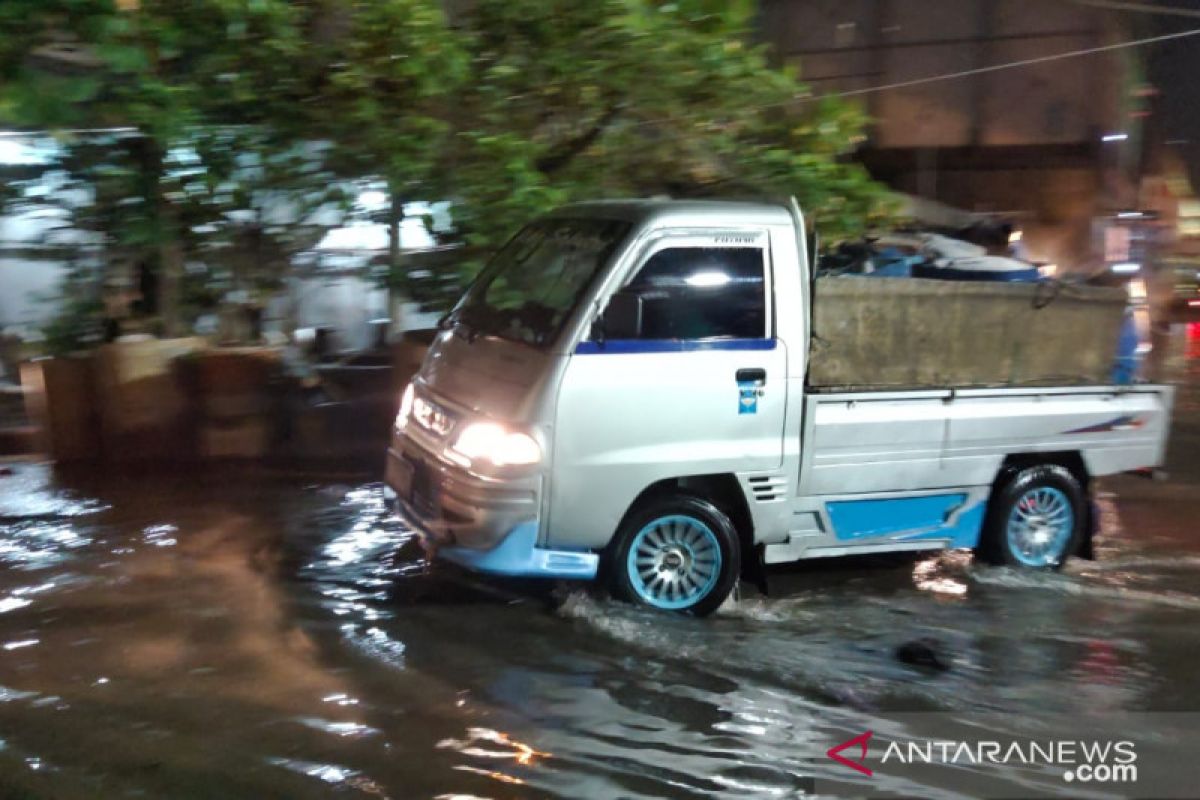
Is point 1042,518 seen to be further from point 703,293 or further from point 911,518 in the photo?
point 703,293

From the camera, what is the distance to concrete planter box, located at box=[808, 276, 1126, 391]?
20.1 ft

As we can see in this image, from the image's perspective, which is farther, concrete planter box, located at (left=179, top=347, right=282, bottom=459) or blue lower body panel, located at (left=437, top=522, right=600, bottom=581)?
concrete planter box, located at (left=179, top=347, right=282, bottom=459)

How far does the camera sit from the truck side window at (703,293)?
223 inches

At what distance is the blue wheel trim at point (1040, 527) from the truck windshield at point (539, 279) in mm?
3031

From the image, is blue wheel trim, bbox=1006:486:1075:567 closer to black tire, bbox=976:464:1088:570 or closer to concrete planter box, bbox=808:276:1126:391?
black tire, bbox=976:464:1088:570

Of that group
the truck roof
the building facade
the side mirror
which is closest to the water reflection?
the side mirror

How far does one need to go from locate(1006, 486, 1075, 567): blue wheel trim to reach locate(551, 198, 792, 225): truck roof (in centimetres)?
241

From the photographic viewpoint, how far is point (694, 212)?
5762 millimetres

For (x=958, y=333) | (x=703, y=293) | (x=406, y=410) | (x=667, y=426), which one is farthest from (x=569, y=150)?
(x=667, y=426)

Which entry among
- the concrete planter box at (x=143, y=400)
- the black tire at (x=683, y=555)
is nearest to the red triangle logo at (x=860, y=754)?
the black tire at (x=683, y=555)

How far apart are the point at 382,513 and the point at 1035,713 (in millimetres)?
4418

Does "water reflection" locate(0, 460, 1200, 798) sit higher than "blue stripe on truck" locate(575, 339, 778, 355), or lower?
lower

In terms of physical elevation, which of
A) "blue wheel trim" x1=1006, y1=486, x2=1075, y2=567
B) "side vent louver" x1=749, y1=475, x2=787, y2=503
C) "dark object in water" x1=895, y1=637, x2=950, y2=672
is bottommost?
"dark object in water" x1=895, y1=637, x2=950, y2=672

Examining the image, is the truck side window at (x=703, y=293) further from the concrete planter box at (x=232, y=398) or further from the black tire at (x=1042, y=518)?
the concrete planter box at (x=232, y=398)
